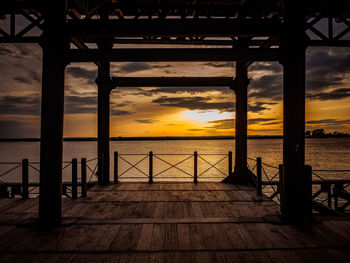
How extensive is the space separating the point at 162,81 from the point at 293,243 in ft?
20.9

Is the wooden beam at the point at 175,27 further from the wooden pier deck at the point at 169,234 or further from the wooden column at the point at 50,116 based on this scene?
the wooden pier deck at the point at 169,234

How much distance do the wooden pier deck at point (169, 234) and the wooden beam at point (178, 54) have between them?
332 centimetres

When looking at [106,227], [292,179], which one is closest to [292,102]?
[292,179]

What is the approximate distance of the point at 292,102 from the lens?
14.9ft

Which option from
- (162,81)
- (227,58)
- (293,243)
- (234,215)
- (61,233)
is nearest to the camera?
(293,243)

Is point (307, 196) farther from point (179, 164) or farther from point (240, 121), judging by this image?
point (179, 164)

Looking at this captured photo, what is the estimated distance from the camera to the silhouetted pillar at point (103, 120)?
8.31 meters

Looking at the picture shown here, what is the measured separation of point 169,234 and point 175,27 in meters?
3.93

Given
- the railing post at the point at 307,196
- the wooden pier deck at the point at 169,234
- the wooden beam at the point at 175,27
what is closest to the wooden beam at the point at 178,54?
the wooden beam at the point at 175,27

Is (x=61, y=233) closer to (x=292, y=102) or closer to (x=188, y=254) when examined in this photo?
(x=188, y=254)

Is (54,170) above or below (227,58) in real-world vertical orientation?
below

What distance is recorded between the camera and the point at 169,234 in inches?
156

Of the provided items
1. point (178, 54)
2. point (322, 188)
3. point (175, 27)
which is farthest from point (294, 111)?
point (322, 188)

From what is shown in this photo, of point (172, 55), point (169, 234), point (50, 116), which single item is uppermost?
point (172, 55)
